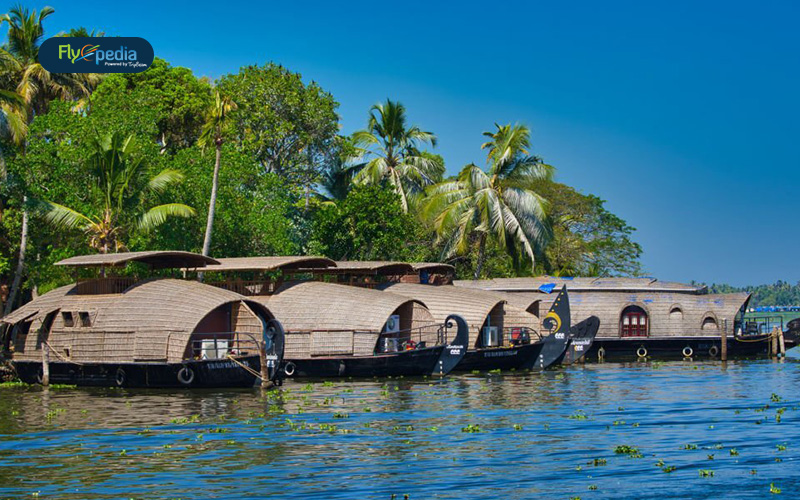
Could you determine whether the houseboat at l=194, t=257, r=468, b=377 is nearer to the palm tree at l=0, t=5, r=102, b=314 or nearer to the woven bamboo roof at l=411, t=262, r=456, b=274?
the woven bamboo roof at l=411, t=262, r=456, b=274

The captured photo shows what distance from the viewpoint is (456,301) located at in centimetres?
4241

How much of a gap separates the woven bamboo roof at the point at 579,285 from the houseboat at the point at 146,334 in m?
20.6

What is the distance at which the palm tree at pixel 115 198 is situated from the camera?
4078cm

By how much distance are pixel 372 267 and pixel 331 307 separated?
231 inches

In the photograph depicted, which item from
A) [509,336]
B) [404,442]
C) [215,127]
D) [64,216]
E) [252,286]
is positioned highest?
[215,127]

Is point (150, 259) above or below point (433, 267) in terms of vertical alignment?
below

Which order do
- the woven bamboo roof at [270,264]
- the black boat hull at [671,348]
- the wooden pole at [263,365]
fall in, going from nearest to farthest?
the wooden pole at [263,365] → the woven bamboo roof at [270,264] → the black boat hull at [671,348]

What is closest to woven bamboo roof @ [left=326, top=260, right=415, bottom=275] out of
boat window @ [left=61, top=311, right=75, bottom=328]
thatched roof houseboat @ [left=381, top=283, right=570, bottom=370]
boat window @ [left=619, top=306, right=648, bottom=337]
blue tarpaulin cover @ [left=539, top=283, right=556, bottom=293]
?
thatched roof houseboat @ [left=381, top=283, right=570, bottom=370]

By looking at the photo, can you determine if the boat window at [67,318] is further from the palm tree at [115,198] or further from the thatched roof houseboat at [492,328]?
the thatched roof houseboat at [492,328]

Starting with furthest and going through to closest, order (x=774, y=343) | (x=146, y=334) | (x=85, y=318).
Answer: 1. (x=774, y=343)
2. (x=85, y=318)
3. (x=146, y=334)

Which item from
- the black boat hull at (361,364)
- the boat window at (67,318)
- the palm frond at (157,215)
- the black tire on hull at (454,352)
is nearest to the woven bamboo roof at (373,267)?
the palm frond at (157,215)

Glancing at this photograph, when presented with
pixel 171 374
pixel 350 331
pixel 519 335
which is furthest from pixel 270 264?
pixel 519 335

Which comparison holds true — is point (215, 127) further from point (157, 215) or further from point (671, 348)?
point (671, 348)

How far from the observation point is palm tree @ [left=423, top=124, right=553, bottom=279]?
57531mm
